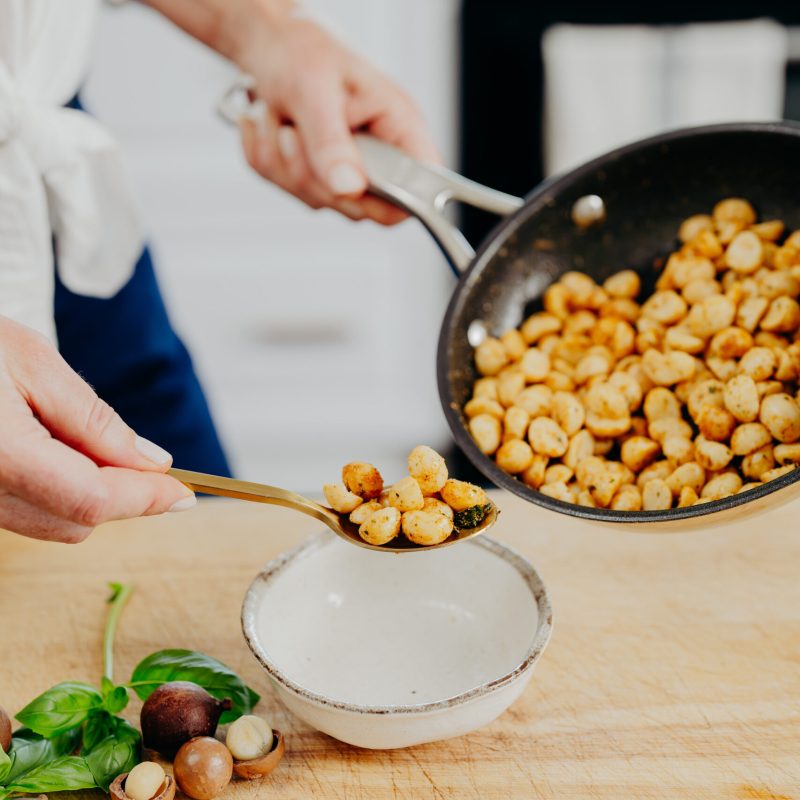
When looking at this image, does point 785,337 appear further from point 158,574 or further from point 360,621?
point 158,574

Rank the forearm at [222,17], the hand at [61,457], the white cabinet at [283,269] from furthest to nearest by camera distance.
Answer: the white cabinet at [283,269] < the forearm at [222,17] < the hand at [61,457]

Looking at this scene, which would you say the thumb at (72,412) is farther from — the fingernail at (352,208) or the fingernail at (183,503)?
the fingernail at (352,208)

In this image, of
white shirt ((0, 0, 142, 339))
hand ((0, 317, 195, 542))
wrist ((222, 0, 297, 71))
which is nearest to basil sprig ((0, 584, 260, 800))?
hand ((0, 317, 195, 542))

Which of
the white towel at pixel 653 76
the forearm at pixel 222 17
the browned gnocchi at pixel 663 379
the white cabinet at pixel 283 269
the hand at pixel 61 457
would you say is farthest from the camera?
the white cabinet at pixel 283 269

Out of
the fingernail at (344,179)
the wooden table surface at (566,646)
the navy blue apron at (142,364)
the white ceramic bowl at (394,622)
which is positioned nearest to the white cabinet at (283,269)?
the navy blue apron at (142,364)

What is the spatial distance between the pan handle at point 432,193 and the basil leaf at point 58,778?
0.58 meters

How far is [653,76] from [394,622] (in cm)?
156

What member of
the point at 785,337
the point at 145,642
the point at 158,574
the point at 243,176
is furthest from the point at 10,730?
the point at 243,176

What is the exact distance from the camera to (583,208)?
1.07m

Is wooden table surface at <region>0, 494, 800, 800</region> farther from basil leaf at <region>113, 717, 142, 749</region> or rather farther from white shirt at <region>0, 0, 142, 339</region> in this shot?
white shirt at <region>0, 0, 142, 339</region>

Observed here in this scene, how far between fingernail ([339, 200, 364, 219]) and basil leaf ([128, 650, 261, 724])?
0.57m

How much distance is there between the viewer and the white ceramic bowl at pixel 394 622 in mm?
821

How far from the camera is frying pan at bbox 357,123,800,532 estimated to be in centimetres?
100

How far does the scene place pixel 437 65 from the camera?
227cm
